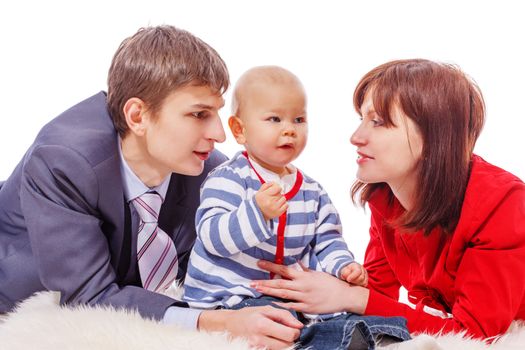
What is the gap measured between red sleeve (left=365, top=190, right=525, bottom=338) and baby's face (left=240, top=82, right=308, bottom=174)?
447 mm

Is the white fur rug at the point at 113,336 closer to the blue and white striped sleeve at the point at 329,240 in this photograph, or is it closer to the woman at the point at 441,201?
the woman at the point at 441,201

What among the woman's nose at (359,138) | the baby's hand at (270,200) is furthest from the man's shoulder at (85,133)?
the woman's nose at (359,138)

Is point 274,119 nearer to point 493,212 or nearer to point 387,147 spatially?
point 387,147

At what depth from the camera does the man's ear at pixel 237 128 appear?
6.26 feet

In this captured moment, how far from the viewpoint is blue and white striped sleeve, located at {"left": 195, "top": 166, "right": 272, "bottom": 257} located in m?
1.74

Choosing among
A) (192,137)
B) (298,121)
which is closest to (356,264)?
(298,121)

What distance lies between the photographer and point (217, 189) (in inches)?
73.1

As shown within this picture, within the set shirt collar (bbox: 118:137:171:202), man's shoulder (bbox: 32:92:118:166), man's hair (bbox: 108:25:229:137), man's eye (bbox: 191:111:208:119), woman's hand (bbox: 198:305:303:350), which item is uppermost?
man's hair (bbox: 108:25:229:137)

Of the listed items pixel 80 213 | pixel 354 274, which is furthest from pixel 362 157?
pixel 80 213

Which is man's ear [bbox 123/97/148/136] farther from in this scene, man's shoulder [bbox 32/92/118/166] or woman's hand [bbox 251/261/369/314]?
→ woman's hand [bbox 251/261/369/314]

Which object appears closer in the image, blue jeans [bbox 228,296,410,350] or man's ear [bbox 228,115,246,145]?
blue jeans [bbox 228,296,410,350]

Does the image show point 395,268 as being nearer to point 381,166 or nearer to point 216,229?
point 381,166

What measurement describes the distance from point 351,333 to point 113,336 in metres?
0.56

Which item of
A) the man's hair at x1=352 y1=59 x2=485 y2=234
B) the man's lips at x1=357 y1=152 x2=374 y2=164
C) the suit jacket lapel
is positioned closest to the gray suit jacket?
the suit jacket lapel
